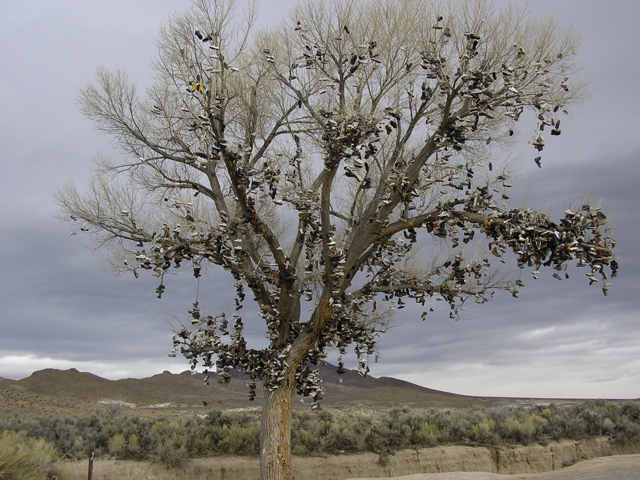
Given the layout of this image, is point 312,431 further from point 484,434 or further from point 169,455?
point 484,434

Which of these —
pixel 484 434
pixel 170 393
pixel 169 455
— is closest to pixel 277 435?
pixel 169 455

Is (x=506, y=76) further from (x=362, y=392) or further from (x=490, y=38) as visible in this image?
(x=362, y=392)

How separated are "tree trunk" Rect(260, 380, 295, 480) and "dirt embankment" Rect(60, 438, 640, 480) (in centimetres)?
217

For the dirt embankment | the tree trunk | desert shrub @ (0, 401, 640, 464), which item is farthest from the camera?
desert shrub @ (0, 401, 640, 464)

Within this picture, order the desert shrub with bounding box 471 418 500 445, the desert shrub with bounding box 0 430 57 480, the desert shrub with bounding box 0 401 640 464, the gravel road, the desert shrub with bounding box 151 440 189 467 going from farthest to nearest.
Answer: the desert shrub with bounding box 471 418 500 445, the desert shrub with bounding box 0 401 640 464, the desert shrub with bounding box 151 440 189 467, the gravel road, the desert shrub with bounding box 0 430 57 480

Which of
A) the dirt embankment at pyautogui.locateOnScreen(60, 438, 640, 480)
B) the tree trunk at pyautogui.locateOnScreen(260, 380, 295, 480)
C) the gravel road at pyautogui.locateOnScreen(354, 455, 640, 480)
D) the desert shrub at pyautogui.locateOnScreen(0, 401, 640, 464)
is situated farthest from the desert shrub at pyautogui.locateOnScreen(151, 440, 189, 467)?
the gravel road at pyautogui.locateOnScreen(354, 455, 640, 480)

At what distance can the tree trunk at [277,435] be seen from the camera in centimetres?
1167

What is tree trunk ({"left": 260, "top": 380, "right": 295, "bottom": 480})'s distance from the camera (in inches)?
460

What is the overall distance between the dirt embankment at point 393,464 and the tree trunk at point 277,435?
2.17m

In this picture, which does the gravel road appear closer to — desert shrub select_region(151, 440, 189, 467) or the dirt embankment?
the dirt embankment

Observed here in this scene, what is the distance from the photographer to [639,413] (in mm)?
22062

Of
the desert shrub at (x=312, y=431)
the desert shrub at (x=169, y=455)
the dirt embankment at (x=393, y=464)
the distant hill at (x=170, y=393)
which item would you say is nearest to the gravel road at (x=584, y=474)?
the dirt embankment at (x=393, y=464)

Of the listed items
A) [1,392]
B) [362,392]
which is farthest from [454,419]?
[362,392]

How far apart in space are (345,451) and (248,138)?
8517mm
